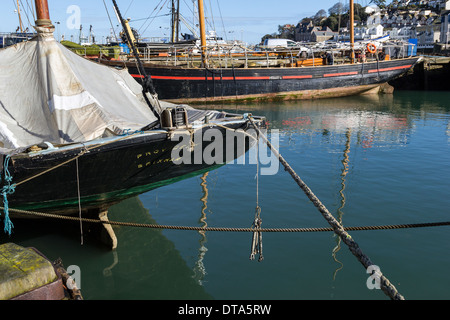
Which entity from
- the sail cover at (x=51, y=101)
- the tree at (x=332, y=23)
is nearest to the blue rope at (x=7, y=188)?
the sail cover at (x=51, y=101)

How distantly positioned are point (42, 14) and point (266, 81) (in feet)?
69.6

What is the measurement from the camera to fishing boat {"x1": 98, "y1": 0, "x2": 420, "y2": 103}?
83.1 feet

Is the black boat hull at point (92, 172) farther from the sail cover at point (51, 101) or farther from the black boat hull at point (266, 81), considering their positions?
the black boat hull at point (266, 81)

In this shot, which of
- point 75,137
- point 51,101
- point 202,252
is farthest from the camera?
point 202,252

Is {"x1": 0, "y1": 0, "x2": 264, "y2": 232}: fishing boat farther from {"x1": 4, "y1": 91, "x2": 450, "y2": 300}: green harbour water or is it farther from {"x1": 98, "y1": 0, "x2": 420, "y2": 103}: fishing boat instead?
{"x1": 98, "y1": 0, "x2": 420, "y2": 103}: fishing boat

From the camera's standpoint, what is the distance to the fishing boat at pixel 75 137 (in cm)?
576

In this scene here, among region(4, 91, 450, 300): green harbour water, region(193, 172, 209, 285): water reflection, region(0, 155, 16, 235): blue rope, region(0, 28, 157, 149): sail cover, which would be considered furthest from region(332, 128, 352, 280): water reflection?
region(0, 155, 16, 235): blue rope

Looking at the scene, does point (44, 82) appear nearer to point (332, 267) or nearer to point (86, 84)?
point (86, 84)

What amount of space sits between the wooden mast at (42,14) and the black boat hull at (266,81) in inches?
676

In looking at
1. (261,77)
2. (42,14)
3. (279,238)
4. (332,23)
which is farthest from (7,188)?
(332,23)

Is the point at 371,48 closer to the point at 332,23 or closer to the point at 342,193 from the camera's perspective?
the point at 342,193

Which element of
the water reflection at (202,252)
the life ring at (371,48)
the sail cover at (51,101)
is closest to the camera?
the water reflection at (202,252)

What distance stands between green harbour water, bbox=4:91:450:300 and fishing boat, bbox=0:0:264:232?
1067 mm

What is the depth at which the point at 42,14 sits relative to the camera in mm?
7086
